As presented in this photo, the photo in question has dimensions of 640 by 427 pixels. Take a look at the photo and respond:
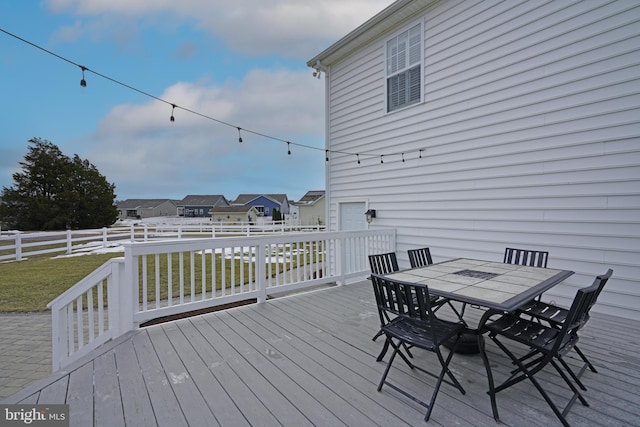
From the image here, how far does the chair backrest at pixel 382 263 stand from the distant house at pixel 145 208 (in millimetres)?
56174

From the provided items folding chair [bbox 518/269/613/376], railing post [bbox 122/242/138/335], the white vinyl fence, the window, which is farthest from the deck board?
the white vinyl fence

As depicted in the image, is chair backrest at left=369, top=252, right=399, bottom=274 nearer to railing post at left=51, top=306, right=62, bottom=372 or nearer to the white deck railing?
the white deck railing

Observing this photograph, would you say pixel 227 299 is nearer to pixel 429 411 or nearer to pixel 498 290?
pixel 429 411

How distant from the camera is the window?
17.1 feet

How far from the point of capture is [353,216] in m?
6.80

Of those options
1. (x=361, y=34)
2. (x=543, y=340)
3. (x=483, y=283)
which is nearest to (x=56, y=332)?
(x=483, y=283)

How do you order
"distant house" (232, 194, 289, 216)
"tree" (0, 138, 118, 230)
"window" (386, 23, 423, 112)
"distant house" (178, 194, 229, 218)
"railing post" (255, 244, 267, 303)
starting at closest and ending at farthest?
"railing post" (255, 244, 267, 303), "window" (386, 23, 423, 112), "tree" (0, 138, 118, 230), "distant house" (232, 194, 289, 216), "distant house" (178, 194, 229, 218)

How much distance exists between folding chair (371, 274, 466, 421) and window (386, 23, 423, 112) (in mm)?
4252

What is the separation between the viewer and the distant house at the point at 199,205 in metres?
49.8

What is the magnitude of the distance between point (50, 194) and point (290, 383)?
30152mm

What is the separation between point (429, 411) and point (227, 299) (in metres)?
2.86

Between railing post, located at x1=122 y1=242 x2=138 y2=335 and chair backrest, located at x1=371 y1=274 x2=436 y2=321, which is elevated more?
chair backrest, located at x1=371 y1=274 x2=436 y2=321

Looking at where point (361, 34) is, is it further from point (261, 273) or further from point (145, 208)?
point (145, 208)

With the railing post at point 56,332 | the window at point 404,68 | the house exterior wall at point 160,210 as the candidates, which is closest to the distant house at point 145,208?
the house exterior wall at point 160,210
